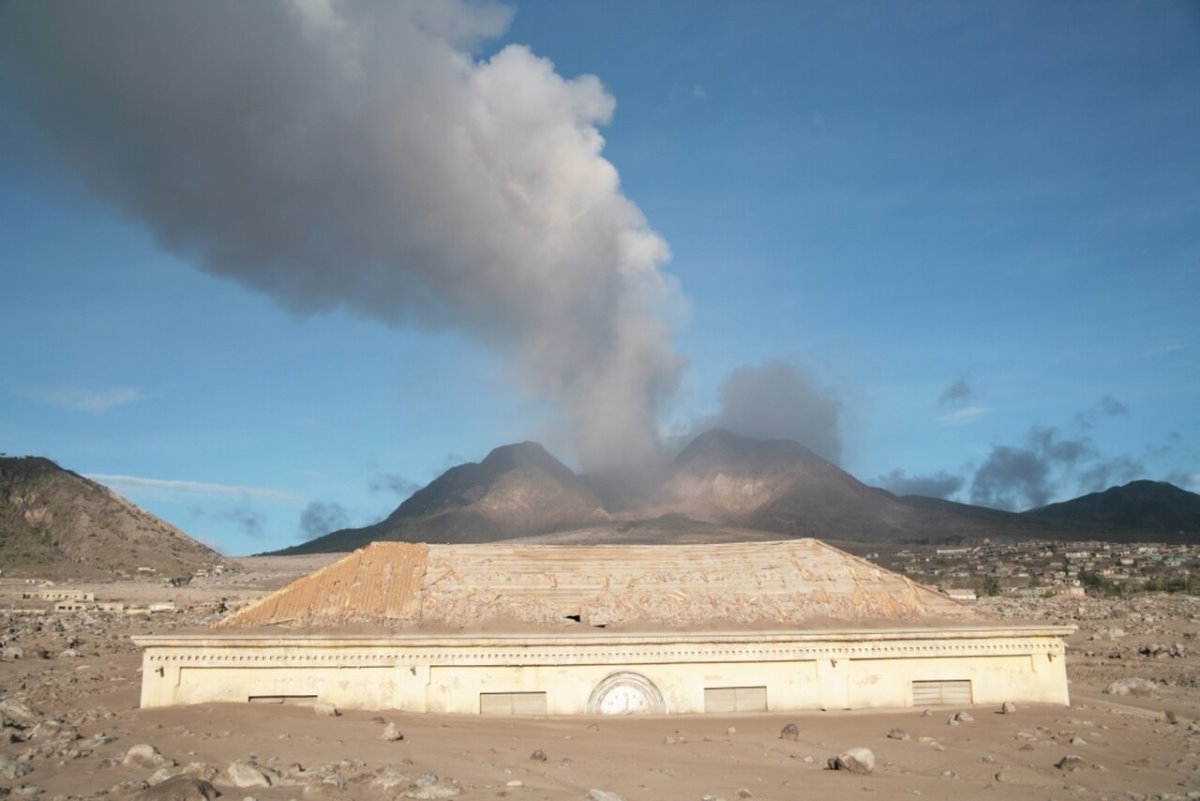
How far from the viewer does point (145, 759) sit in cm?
1324

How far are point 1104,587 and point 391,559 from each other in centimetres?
5542

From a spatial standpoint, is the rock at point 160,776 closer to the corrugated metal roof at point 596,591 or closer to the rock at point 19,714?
the rock at point 19,714

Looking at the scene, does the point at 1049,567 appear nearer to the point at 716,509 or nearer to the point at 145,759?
the point at 716,509

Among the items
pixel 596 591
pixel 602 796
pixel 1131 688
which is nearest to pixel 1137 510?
pixel 1131 688

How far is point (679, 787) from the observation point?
13.6m

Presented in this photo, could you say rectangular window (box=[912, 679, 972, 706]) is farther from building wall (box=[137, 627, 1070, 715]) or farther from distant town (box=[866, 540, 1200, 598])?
distant town (box=[866, 540, 1200, 598])

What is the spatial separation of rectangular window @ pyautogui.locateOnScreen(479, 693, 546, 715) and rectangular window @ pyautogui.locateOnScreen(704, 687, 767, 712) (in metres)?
3.57

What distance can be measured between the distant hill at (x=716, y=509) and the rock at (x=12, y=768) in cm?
8126

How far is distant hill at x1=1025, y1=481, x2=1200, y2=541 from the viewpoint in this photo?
128250 mm

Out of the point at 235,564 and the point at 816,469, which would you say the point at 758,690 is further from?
the point at 816,469

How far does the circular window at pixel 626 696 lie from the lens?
A: 19.5 metres

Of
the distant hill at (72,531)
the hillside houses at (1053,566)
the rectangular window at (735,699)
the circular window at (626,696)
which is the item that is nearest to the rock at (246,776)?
the circular window at (626,696)

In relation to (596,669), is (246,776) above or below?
below

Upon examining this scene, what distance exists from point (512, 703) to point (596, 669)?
6.13 ft
